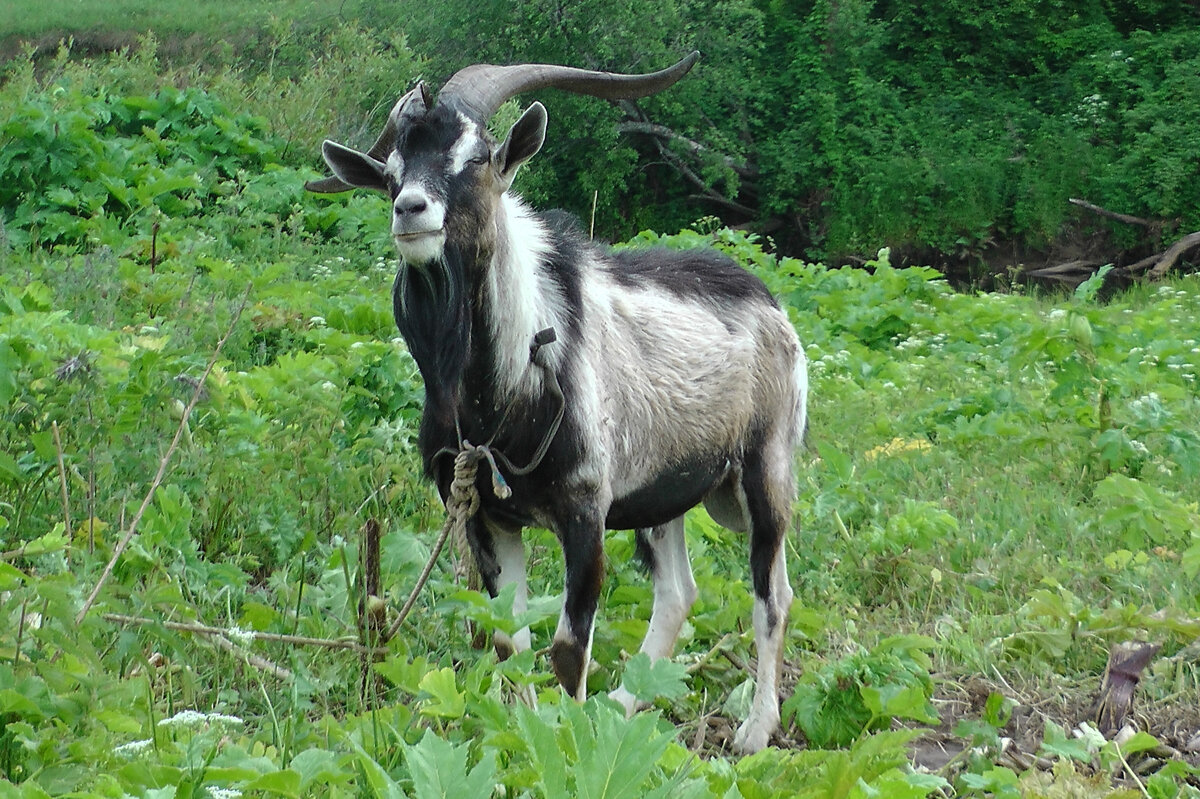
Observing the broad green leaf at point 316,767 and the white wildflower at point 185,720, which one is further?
the white wildflower at point 185,720

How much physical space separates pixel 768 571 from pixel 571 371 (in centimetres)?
125

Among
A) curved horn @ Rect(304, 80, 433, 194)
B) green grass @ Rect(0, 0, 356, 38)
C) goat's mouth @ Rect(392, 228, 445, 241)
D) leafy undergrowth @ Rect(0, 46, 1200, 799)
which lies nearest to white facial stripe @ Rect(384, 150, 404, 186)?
curved horn @ Rect(304, 80, 433, 194)

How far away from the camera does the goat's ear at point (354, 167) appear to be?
3902 mm

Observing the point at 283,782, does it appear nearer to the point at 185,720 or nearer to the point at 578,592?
the point at 185,720

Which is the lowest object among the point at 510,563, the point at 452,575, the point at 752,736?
the point at 752,736

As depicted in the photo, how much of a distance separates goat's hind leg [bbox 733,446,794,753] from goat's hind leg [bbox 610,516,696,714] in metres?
0.27

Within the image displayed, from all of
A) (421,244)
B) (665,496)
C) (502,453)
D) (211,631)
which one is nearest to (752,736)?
(665,496)

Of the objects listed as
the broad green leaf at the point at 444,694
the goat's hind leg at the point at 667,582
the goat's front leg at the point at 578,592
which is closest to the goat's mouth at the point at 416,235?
the goat's front leg at the point at 578,592

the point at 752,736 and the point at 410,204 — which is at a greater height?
the point at 410,204

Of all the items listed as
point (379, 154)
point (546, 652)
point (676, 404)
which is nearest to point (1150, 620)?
point (676, 404)

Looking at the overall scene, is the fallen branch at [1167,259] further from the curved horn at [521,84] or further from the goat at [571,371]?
the curved horn at [521,84]

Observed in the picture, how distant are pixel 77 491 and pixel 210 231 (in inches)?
233

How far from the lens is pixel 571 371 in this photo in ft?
13.2

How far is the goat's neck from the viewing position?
152 inches
